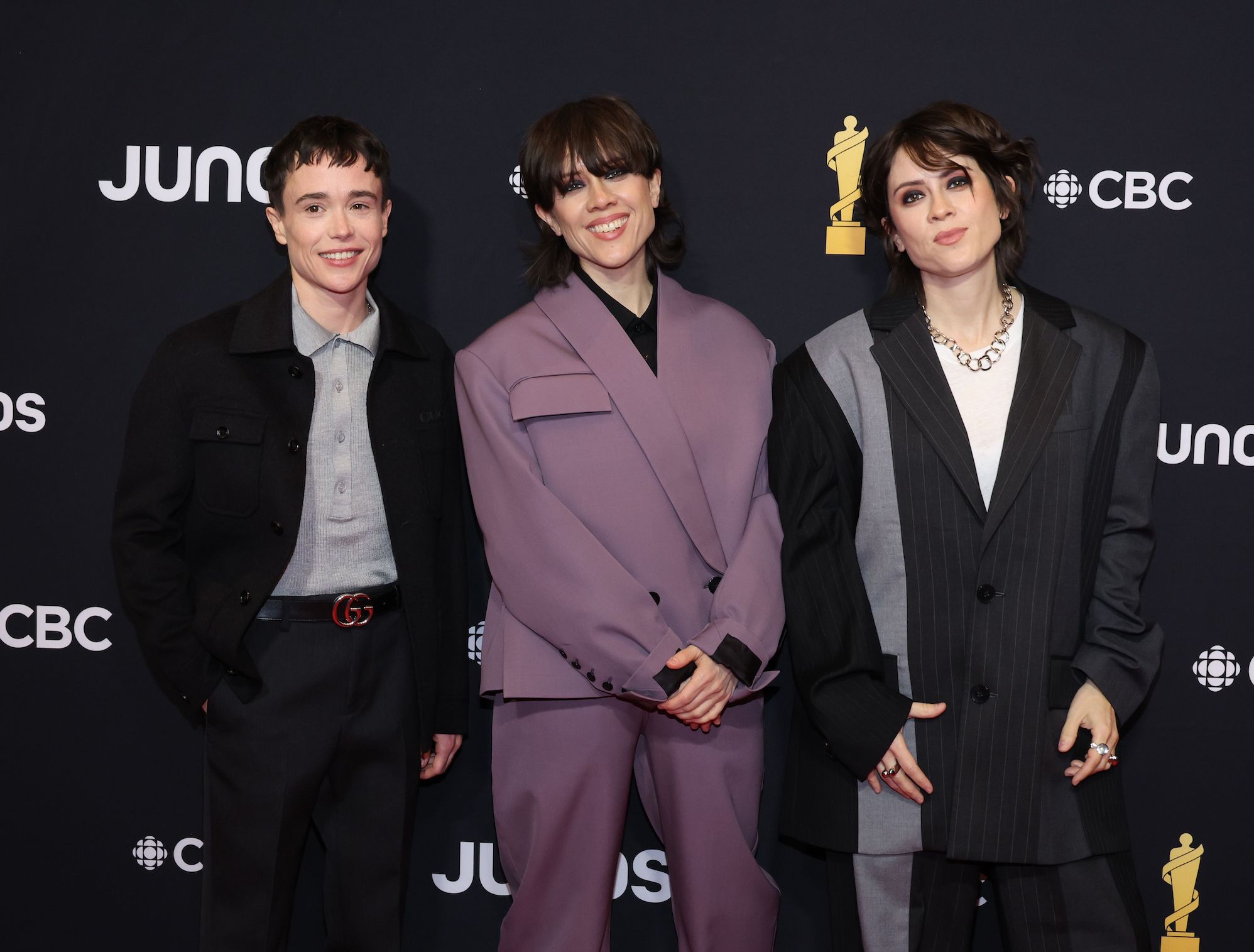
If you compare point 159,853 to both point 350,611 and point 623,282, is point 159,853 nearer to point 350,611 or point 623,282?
point 350,611

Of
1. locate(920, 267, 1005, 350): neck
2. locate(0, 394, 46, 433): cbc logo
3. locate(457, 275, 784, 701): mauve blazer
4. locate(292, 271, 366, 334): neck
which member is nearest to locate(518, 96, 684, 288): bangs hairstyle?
locate(457, 275, 784, 701): mauve blazer

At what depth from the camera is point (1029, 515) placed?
80.4 inches

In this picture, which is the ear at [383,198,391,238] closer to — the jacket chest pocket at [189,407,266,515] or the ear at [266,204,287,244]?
the ear at [266,204,287,244]

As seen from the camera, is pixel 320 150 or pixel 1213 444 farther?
pixel 1213 444

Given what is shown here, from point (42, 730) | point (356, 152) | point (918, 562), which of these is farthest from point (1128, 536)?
point (42, 730)

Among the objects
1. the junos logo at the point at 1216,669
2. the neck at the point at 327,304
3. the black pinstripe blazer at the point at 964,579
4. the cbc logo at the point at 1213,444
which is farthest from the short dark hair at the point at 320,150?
the junos logo at the point at 1216,669

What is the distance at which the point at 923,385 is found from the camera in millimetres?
2088

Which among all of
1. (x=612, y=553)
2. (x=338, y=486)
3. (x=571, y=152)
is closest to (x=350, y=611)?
(x=338, y=486)

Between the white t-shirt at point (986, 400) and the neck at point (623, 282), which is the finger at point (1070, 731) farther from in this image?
the neck at point (623, 282)

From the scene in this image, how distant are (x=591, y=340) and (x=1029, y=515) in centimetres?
88

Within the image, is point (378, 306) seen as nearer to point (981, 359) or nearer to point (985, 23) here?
point (981, 359)

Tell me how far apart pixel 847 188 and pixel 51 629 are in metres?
2.11

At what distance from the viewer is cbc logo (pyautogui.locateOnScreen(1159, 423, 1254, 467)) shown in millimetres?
2531

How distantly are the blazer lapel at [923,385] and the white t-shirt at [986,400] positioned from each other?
0.07 ft
